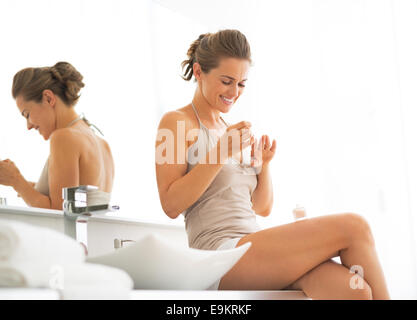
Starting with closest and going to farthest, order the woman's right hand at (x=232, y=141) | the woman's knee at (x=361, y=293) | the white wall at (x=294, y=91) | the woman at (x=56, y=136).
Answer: the woman's knee at (x=361, y=293) → the woman's right hand at (x=232, y=141) → the woman at (x=56, y=136) → the white wall at (x=294, y=91)

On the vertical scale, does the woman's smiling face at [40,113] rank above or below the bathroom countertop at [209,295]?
above

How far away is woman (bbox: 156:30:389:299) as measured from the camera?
0.98 meters

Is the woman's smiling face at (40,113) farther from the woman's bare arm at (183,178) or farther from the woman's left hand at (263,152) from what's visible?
the woman's left hand at (263,152)

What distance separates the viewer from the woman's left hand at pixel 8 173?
115 centimetres

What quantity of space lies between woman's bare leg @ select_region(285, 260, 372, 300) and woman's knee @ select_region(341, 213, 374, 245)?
6cm

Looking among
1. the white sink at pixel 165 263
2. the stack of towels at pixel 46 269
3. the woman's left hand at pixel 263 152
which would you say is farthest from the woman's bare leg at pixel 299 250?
the stack of towels at pixel 46 269

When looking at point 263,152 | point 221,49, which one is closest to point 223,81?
point 221,49

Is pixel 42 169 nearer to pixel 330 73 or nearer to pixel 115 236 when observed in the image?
pixel 115 236

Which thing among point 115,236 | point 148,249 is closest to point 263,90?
point 115,236

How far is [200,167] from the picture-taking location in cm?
107

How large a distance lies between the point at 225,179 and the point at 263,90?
Answer: 0.99 m

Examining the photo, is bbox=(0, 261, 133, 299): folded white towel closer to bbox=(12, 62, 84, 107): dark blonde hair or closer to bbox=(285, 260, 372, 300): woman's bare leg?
bbox=(285, 260, 372, 300): woman's bare leg

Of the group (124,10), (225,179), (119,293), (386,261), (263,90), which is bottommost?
(386,261)

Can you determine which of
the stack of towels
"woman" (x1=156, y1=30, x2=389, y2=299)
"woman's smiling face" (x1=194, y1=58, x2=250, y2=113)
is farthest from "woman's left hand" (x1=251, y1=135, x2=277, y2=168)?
the stack of towels
